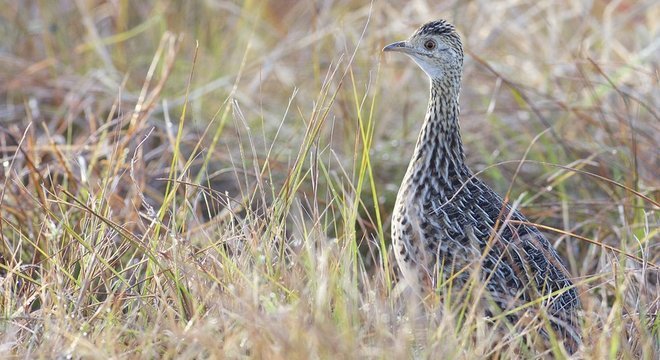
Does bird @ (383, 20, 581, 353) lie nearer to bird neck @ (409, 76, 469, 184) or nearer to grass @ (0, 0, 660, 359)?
bird neck @ (409, 76, 469, 184)

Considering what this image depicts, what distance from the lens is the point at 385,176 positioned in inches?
233

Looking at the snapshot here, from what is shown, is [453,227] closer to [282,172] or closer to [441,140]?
[441,140]

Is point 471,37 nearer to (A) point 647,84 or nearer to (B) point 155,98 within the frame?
(A) point 647,84

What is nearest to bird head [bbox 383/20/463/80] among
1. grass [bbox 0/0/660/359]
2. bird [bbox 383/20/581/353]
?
bird [bbox 383/20/581/353]

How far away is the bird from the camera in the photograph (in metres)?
3.82

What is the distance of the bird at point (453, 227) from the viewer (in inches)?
150

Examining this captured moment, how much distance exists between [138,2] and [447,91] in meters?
4.27

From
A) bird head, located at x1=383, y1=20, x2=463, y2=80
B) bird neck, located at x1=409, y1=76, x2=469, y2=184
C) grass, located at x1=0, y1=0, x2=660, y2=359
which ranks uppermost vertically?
bird head, located at x1=383, y1=20, x2=463, y2=80

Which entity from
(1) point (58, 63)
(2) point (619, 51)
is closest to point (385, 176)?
(2) point (619, 51)

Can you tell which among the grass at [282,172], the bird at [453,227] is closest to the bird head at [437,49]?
the bird at [453,227]

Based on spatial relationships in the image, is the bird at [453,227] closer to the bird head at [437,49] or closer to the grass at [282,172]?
the bird head at [437,49]

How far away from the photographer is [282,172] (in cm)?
570

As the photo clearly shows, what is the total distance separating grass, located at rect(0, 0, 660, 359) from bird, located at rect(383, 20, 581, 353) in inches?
4.8

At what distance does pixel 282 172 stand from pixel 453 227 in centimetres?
184
